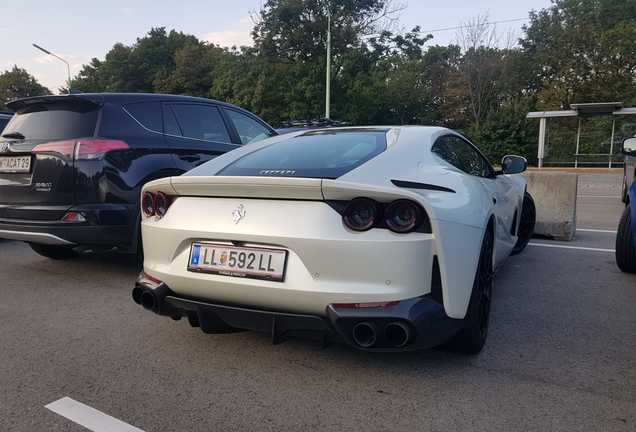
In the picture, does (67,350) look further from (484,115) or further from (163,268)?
(484,115)

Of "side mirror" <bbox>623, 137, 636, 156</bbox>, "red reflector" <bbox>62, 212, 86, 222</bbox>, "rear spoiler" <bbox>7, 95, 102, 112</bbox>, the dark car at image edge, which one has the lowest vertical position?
"red reflector" <bbox>62, 212, 86, 222</bbox>

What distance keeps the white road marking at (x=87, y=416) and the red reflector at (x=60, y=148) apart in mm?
2443

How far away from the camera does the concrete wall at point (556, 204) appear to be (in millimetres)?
6832

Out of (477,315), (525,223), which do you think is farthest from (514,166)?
(477,315)

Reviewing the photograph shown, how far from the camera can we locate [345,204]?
7.92ft

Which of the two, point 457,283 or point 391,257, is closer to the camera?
point 391,257

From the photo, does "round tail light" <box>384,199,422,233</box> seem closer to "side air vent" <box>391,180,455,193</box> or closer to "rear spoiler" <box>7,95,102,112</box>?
"side air vent" <box>391,180,455,193</box>

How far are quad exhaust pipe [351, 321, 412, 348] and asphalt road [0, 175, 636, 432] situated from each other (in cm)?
30

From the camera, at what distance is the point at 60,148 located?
4352mm

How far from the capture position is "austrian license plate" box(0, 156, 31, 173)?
176 inches

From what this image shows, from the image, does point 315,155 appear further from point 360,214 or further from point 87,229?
point 87,229

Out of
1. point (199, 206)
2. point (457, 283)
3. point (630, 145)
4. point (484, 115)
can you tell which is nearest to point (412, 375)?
point (457, 283)

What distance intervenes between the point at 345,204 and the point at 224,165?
3.19ft

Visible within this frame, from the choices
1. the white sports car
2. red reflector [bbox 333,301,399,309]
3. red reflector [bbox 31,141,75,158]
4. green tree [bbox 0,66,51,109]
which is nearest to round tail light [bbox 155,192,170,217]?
the white sports car
